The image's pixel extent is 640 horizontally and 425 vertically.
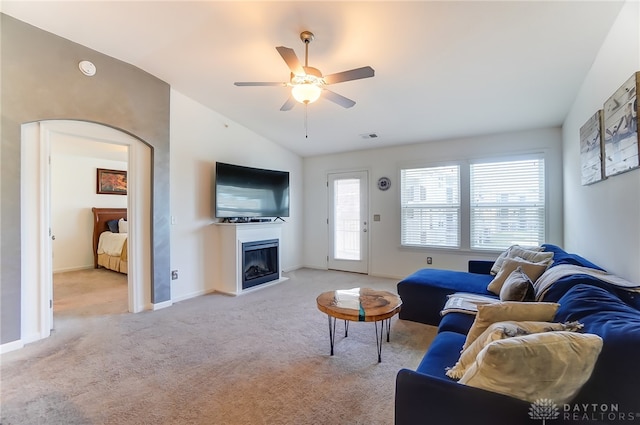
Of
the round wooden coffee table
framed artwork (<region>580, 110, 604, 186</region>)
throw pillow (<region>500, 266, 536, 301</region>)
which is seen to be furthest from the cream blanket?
the round wooden coffee table

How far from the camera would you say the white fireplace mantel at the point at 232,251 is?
436 cm

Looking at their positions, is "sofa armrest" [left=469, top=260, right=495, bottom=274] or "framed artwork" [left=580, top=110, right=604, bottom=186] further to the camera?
"sofa armrest" [left=469, top=260, right=495, bottom=274]

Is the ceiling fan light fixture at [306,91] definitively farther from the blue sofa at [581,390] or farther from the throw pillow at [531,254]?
the throw pillow at [531,254]

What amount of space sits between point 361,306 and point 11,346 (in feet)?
10.4

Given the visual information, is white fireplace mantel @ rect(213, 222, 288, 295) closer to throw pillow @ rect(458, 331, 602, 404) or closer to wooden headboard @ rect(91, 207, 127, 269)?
wooden headboard @ rect(91, 207, 127, 269)

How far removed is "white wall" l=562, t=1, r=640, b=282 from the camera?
1838mm

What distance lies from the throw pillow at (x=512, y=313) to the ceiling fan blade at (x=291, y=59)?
2.05 m

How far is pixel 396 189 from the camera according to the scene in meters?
5.26

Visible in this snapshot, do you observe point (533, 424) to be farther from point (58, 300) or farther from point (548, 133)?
point (58, 300)

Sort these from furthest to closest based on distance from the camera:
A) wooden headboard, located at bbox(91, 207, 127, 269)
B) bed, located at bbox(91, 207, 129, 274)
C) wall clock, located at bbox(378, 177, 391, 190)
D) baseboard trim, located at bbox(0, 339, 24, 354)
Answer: wooden headboard, located at bbox(91, 207, 127, 269) < bed, located at bbox(91, 207, 129, 274) < wall clock, located at bbox(378, 177, 391, 190) < baseboard trim, located at bbox(0, 339, 24, 354)

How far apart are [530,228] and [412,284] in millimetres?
2335

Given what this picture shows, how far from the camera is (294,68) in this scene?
7.52ft

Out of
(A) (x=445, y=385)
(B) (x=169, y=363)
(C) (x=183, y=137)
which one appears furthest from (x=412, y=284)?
(C) (x=183, y=137)

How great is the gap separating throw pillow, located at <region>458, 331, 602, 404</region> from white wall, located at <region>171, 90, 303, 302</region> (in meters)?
3.98
